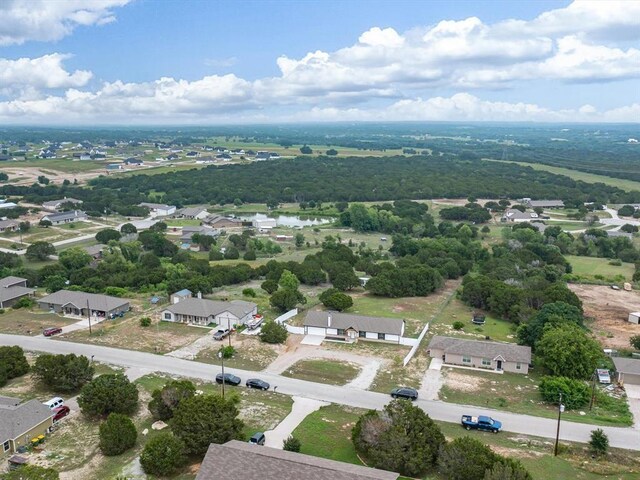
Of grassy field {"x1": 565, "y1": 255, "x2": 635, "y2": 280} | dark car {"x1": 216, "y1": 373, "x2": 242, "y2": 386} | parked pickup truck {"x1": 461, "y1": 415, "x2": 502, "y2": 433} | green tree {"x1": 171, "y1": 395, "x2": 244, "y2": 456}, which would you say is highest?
green tree {"x1": 171, "y1": 395, "x2": 244, "y2": 456}

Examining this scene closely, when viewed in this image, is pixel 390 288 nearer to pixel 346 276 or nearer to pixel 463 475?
pixel 346 276

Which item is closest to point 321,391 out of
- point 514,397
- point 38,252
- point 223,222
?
point 514,397

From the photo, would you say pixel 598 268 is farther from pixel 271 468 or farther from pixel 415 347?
pixel 271 468

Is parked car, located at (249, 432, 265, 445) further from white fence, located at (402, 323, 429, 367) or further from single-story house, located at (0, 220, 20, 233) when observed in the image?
single-story house, located at (0, 220, 20, 233)

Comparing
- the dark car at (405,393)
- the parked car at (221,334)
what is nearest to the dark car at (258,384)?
the dark car at (405,393)

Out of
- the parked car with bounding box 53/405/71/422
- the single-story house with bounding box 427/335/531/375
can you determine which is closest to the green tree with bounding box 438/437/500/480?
the single-story house with bounding box 427/335/531/375

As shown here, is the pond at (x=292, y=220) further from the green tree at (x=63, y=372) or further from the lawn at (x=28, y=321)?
the green tree at (x=63, y=372)
